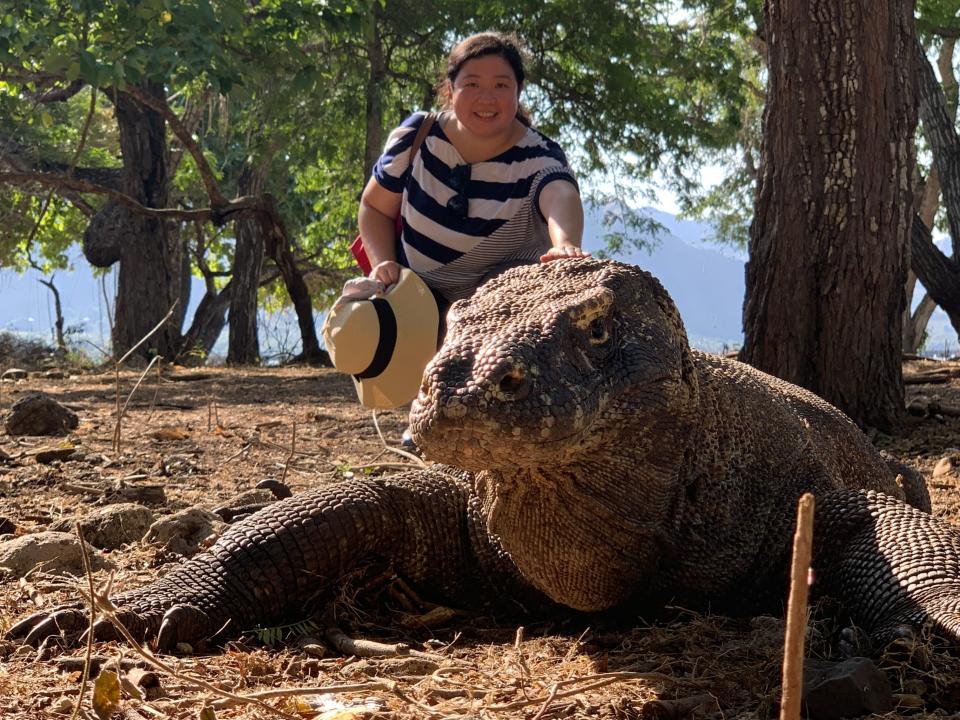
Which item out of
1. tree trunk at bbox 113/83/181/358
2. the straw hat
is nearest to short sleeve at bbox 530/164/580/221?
the straw hat

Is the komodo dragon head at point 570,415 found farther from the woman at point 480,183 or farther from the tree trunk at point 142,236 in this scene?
the tree trunk at point 142,236

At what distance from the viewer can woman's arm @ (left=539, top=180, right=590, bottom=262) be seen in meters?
3.55

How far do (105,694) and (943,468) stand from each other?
400 cm

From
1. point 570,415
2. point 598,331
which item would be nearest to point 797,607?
point 570,415

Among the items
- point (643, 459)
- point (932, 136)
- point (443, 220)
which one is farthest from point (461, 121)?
point (932, 136)

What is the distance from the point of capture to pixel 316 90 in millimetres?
13578

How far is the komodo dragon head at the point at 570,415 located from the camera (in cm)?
180

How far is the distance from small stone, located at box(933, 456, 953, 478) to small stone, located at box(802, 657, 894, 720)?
3.20 meters

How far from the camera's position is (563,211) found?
365cm

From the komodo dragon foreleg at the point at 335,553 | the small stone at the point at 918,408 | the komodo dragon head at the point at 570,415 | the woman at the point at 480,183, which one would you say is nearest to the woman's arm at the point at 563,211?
the woman at the point at 480,183

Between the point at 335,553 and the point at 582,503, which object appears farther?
the point at 335,553

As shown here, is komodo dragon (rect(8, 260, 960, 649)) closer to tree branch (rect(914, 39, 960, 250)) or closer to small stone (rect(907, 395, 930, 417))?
small stone (rect(907, 395, 930, 417))

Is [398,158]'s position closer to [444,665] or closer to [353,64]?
[444,665]

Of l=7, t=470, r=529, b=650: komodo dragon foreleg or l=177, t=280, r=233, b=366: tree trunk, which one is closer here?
l=7, t=470, r=529, b=650: komodo dragon foreleg
